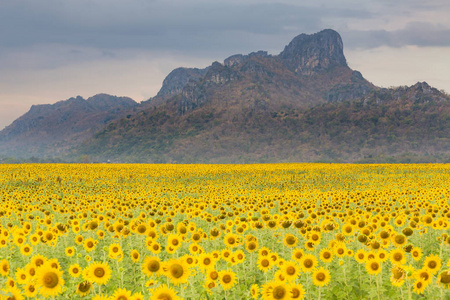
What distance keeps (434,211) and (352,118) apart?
146809 mm

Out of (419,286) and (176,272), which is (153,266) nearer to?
(176,272)

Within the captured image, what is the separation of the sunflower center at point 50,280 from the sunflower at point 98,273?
57 centimetres

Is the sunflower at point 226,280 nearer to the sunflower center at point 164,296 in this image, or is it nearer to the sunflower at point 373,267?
the sunflower center at point 164,296

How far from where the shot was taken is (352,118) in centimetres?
14838

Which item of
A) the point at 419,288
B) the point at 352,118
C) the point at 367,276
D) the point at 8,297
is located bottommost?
the point at 367,276

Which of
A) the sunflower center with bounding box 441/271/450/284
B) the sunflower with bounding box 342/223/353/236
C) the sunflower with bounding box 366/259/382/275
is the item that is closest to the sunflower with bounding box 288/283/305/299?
the sunflower center with bounding box 441/271/450/284

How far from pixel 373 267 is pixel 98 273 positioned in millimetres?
4128

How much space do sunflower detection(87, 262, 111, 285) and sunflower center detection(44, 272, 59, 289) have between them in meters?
0.57

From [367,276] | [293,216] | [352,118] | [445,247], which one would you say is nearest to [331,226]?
[367,276]

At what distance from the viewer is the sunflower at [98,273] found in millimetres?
4891

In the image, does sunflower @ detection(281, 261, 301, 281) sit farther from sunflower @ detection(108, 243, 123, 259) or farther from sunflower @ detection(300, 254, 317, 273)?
sunflower @ detection(108, 243, 123, 259)

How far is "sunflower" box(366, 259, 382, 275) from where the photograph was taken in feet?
18.4

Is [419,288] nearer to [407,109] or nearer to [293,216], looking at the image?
[293,216]

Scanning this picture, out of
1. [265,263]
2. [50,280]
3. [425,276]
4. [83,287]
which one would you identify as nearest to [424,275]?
[425,276]
